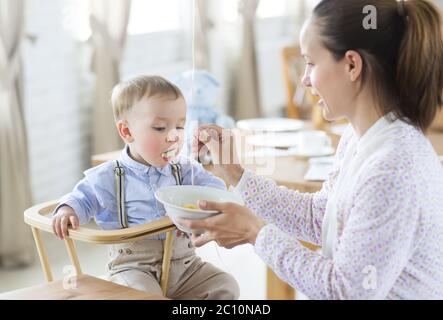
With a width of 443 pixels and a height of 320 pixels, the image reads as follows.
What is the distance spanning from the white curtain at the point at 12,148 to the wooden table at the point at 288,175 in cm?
89

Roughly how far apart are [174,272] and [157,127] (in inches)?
9.9

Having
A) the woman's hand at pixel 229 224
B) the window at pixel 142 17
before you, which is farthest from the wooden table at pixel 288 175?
the window at pixel 142 17

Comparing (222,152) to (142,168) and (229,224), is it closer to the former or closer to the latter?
(142,168)

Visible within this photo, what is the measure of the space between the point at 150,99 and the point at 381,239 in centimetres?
40

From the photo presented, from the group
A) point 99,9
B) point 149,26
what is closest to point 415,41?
point 99,9

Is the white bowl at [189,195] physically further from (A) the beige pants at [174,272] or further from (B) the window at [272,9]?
(B) the window at [272,9]

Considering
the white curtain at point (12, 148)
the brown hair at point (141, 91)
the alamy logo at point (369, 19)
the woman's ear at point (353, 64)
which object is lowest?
the white curtain at point (12, 148)

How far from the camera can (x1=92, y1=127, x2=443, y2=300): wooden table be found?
5.28 feet

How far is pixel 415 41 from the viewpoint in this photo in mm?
957

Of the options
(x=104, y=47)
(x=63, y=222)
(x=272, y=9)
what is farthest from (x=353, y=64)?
(x=272, y=9)

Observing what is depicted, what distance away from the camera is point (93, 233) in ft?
3.54

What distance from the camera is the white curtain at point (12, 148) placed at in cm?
241

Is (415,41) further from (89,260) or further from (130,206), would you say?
(89,260)

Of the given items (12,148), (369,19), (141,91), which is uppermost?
(369,19)
